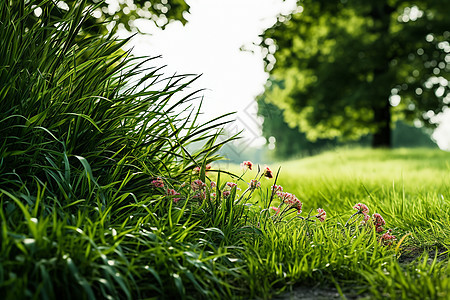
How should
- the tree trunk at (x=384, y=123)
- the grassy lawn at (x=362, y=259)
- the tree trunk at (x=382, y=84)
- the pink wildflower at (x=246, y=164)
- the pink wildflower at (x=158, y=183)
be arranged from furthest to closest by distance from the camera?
the tree trunk at (x=384, y=123)
the tree trunk at (x=382, y=84)
the pink wildflower at (x=246, y=164)
the pink wildflower at (x=158, y=183)
the grassy lawn at (x=362, y=259)

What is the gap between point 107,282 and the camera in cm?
154

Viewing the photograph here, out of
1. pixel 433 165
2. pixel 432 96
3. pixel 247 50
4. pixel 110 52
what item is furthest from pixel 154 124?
pixel 432 96

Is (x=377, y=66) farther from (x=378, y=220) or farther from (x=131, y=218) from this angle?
(x=131, y=218)

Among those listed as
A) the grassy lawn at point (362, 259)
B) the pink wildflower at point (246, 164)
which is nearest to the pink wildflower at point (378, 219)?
the grassy lawn at point (362, 259)

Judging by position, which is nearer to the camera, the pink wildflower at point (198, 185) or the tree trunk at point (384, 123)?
the pink wildflower at point (198, 185)

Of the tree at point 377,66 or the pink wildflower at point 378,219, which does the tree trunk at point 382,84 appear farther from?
the pink wildflower at point 378,219

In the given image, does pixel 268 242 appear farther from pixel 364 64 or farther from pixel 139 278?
pixel 364 64

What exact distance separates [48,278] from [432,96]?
48.8ft

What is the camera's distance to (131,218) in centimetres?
221

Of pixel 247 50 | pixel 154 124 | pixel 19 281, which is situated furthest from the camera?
pixel 247 50

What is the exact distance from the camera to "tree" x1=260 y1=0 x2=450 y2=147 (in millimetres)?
13547

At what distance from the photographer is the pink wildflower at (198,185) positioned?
2.45 meters

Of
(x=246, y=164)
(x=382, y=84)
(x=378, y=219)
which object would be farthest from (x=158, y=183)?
(x=382, y=84)

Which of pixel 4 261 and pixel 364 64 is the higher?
pixel 364 64
